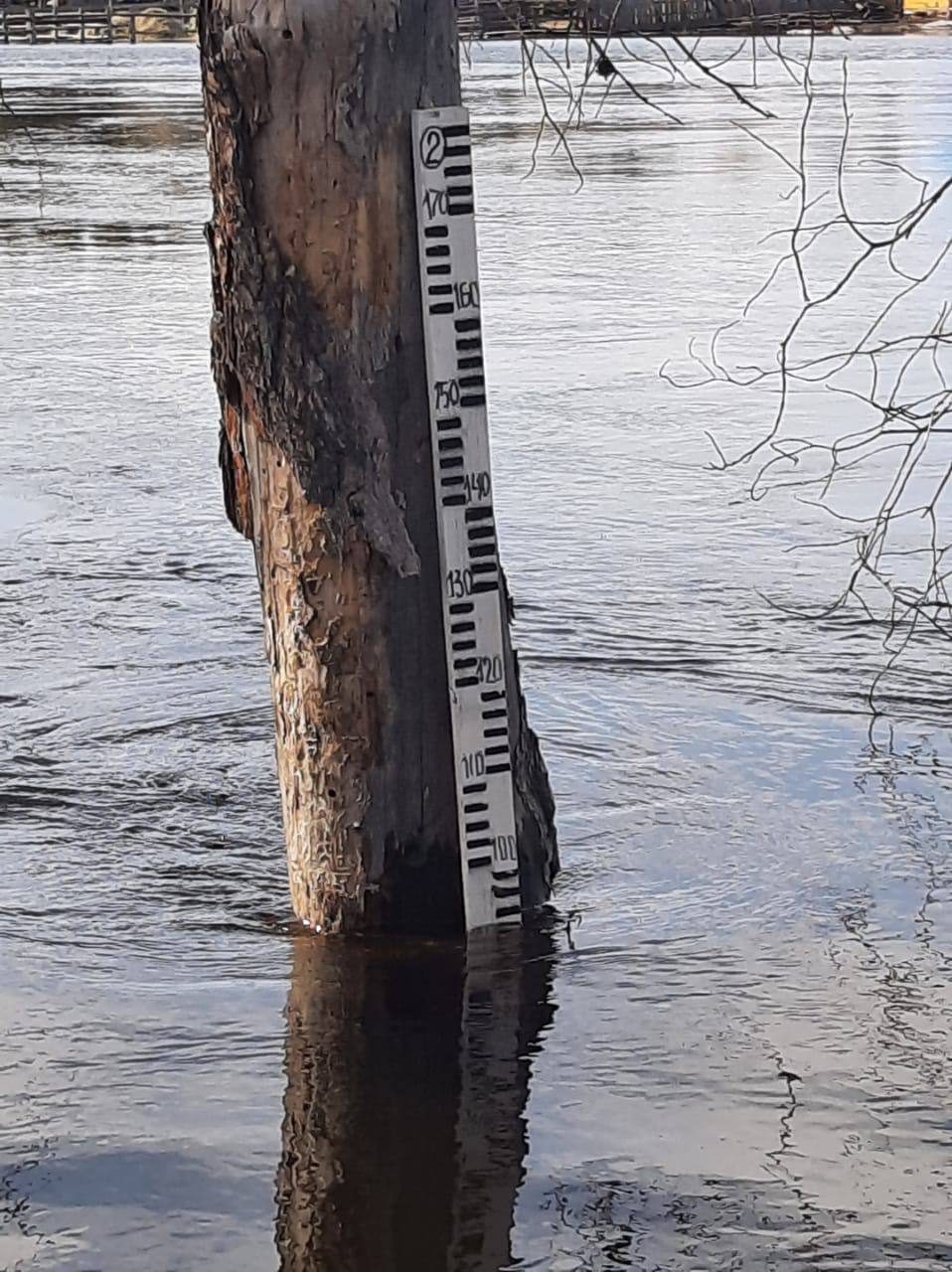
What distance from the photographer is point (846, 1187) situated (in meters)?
3.43

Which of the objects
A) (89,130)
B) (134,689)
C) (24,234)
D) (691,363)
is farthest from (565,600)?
(89,130)

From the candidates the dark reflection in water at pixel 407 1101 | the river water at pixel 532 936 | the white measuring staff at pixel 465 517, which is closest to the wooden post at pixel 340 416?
the white measuring staff at pixel 465 517

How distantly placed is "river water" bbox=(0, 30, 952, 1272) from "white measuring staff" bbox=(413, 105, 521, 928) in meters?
0.23

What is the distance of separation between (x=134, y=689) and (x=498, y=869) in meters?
2.19

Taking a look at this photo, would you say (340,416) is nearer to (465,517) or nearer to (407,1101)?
(465,517)

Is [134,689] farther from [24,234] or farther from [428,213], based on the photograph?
[24,234]

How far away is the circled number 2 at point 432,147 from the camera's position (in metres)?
3.88

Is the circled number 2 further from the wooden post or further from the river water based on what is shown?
the river water

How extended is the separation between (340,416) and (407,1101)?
128cm

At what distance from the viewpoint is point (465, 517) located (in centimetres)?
413

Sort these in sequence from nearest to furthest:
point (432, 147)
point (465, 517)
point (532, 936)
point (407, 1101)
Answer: point (407, 1101), point (432, 147), point (465, 517), point (532, 936)

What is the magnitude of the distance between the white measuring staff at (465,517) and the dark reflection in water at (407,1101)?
0.70 ft

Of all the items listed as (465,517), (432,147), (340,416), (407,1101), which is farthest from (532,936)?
(432,147)

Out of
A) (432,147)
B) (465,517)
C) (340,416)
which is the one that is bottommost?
(465,517)
